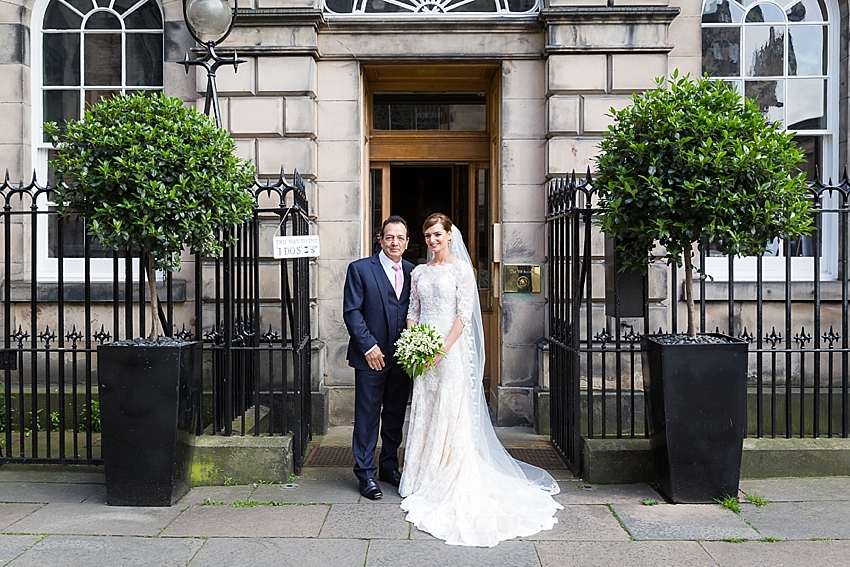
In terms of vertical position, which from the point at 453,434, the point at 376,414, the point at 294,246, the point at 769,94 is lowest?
the point at 453,434

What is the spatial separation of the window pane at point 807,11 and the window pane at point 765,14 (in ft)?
0.33

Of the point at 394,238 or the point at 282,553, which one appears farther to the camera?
the point at 394,238

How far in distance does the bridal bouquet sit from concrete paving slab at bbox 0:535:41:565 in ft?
8.53

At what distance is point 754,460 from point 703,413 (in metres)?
0.96

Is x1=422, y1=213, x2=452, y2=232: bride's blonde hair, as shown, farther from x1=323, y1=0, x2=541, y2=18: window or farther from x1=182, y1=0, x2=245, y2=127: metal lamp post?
x1=323, y1=0, x2=541, y2=18: window

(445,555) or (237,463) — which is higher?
(237,463)

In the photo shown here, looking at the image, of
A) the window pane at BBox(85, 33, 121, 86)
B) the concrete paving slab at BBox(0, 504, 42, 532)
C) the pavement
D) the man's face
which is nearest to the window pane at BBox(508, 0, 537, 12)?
the man's face

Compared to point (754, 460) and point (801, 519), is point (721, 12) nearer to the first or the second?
point (754, 460)

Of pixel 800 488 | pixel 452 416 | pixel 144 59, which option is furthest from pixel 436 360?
pixel 144 59

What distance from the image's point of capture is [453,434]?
18.7 feet

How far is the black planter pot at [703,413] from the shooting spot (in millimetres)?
5496

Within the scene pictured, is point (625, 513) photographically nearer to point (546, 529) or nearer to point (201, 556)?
point (546, 529)

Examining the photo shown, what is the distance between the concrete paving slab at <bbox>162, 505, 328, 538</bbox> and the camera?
4977 mm

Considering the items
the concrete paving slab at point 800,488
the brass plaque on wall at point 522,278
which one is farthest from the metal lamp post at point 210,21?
the concrete paving slab at point 800,488
